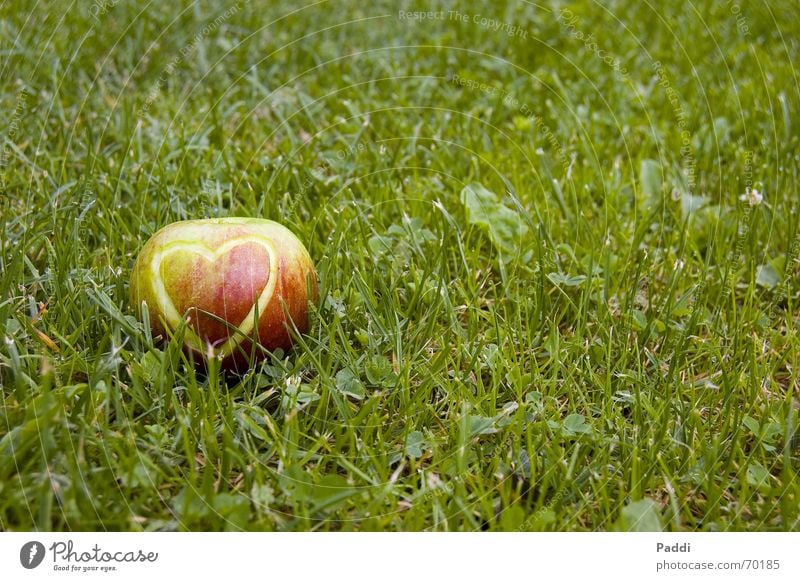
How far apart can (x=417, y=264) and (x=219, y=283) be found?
2.38 ft

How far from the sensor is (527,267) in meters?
2.29

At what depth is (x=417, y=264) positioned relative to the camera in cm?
229

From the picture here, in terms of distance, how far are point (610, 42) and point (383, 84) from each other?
1.20 meters

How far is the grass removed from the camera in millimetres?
1618

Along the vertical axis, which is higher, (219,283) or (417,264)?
(219,283)

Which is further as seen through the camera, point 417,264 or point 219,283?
point 417,264

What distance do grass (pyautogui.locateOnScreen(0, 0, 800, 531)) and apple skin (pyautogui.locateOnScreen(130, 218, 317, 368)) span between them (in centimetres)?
8

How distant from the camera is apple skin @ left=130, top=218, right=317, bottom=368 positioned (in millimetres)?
1715

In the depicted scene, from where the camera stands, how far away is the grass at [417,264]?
1.62 meters

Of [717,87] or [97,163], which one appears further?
[717,87]

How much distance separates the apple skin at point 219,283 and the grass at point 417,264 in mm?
80

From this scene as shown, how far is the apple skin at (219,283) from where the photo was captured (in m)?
1.71

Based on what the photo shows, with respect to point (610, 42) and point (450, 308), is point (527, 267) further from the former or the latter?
point (610, 42)

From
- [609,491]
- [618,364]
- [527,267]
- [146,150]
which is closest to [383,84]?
[146,150]
